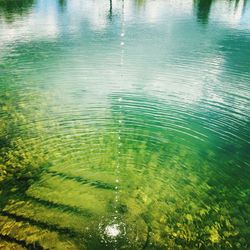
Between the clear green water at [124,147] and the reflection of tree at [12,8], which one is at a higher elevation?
the reflection of tree at [12,8]

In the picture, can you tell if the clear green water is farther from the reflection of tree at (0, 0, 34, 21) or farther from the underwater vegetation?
the reflection of tree at (0, 0, 34, 21)

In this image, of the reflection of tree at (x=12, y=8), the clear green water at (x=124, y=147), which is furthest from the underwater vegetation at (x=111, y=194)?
the reflection of tree at (x=12, y=8)

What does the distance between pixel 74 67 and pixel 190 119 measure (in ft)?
37.9

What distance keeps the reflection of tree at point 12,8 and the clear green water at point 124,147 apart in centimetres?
2094

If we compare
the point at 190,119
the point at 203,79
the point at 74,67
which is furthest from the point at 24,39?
the point at 190,119

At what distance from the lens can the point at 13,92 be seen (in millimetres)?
18578

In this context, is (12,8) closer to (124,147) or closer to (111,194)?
(124,147)

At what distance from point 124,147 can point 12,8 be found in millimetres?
49870

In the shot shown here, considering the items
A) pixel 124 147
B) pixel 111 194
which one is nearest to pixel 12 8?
pixel 124 147

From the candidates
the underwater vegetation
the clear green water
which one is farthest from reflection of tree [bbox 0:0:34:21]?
the underwater vegetation

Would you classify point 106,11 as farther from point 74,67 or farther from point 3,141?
point 3,141

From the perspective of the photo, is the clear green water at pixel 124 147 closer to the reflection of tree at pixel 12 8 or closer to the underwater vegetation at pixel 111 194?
the underwater vegetation at pixel 111 194

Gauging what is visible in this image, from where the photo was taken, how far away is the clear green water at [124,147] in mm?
8938

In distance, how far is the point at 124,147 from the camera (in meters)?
13.2
